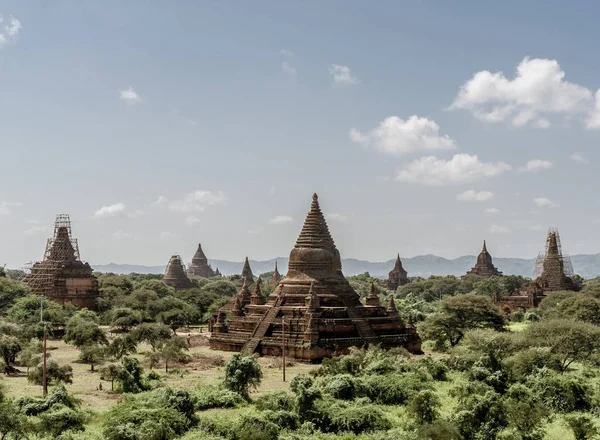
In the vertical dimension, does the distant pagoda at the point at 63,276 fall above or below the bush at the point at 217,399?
above

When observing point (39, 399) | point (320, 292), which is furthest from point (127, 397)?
point (320, 292)

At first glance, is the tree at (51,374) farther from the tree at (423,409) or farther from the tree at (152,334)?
the tree at (423,409)

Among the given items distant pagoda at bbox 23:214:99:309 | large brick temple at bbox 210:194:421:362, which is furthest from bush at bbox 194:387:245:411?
distant pagoda at bbox 23:214:99:309

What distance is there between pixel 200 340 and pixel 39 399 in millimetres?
Result: 28018

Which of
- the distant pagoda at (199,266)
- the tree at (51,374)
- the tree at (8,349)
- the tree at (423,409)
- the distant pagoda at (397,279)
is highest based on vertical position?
the distant pagoda at (199,266)

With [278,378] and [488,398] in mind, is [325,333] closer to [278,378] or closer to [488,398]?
[278,378]

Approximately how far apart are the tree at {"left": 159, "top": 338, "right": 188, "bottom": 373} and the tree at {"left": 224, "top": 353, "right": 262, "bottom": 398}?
8415 millimetres

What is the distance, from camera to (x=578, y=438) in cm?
2283

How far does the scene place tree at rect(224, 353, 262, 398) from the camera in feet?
102

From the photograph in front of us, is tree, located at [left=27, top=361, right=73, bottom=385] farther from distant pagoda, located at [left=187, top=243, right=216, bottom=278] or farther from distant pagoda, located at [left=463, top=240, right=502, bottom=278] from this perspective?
distant pagoda, located at [left=187, top=243, right=216, bottom=278]

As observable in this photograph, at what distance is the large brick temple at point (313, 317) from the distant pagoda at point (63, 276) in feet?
92.7

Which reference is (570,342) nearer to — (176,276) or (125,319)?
(125,319)

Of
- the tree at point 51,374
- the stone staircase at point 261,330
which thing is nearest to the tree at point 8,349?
the tree at point 51,374

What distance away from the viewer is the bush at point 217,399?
2908cm
